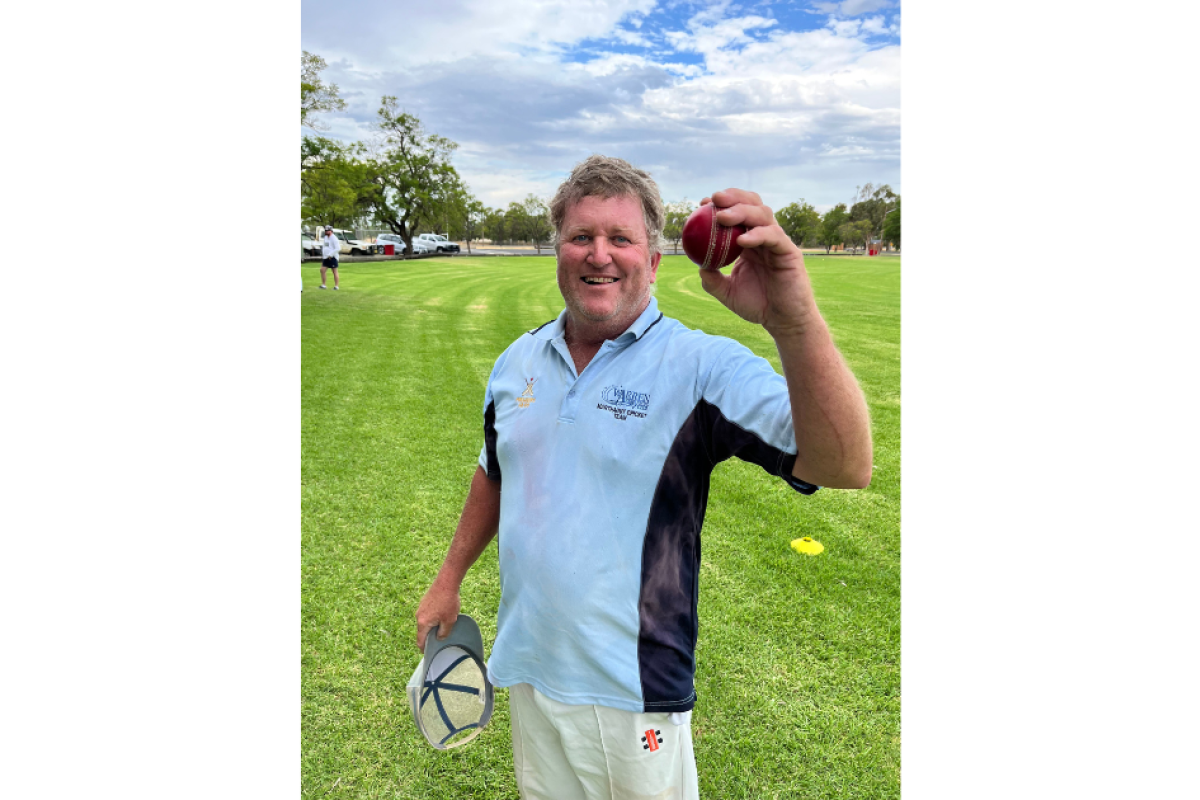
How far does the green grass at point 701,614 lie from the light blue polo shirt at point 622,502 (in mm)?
1501

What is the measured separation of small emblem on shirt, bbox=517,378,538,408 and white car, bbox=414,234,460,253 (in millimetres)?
45799

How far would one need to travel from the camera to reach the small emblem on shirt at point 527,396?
1.99 m

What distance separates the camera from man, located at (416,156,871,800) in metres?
1.75

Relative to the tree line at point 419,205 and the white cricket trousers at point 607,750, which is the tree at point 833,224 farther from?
the white cricket trousers at point 607,750

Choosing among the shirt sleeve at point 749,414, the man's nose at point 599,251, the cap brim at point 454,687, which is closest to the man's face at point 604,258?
the man's nose at point 599,251

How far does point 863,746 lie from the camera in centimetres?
321

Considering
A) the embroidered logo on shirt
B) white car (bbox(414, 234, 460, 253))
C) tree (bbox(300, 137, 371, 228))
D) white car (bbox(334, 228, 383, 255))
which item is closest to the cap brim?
the embroidered logo on shirt

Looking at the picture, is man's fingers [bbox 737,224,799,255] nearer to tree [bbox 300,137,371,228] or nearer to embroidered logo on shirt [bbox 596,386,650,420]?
embroidered logo on shirt [bbox 596,386,650,420]

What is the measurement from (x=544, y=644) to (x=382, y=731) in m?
1.85

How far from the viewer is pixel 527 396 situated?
78.9 inches

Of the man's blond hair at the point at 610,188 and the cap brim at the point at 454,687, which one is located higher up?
the man's blond hair at the point at 610,188

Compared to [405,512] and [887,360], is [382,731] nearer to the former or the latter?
[405,512]

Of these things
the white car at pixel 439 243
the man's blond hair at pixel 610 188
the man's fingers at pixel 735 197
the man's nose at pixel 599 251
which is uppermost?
the white car at pixel 439 243

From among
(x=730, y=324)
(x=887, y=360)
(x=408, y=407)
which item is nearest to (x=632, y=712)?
(x=408, y=407)
